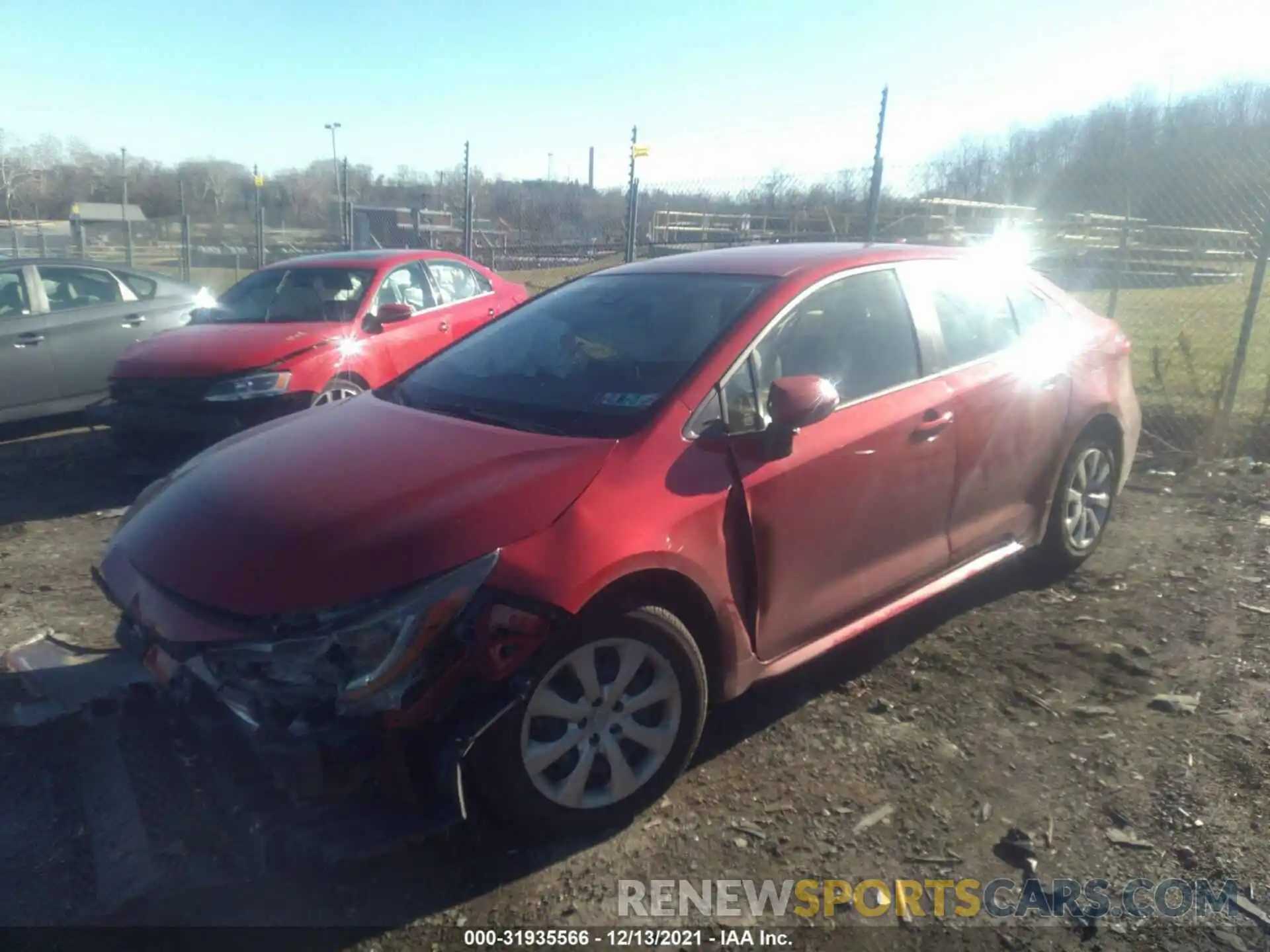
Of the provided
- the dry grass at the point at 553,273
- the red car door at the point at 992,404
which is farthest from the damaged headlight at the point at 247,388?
the dry grass at the point at 553,273

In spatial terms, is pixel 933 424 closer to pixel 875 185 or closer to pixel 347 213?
pixel 875 185

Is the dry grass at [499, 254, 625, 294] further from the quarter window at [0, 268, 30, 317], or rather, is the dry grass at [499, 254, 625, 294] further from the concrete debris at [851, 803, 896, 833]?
the concrete debris at [851, 803, 896, 833]

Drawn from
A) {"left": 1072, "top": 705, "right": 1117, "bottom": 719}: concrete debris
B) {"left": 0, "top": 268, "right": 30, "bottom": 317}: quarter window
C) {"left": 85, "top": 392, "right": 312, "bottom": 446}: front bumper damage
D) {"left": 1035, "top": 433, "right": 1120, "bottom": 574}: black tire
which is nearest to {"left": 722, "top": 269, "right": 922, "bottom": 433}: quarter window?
{"left": 1035, "top": 433, "right": 1120, "bottom": 574}: black tire

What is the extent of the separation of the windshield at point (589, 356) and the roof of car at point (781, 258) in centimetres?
9

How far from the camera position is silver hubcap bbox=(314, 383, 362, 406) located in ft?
21.9

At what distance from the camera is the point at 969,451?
4.02 m

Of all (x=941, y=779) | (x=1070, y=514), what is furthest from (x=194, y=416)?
(x=1070, y=514)

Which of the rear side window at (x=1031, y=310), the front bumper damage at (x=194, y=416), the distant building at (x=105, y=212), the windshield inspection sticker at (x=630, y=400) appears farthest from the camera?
the distant building at (x=105, y=212)

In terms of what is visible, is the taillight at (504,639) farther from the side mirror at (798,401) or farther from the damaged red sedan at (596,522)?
the side mirror at (798,401)

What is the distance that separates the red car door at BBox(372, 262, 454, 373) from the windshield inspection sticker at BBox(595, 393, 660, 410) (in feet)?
13.6

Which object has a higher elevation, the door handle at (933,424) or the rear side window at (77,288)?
the door handle at (933,424)

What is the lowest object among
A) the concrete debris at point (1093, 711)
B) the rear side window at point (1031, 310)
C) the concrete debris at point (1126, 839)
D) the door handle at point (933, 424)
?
the concrete debris at point (1093, 711)

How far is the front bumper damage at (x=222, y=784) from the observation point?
95.5 inches

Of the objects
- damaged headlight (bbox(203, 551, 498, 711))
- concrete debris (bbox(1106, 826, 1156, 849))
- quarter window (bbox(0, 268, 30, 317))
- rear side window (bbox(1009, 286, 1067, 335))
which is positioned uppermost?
rear side window (bbox(1009, 286, 1067, 335))
